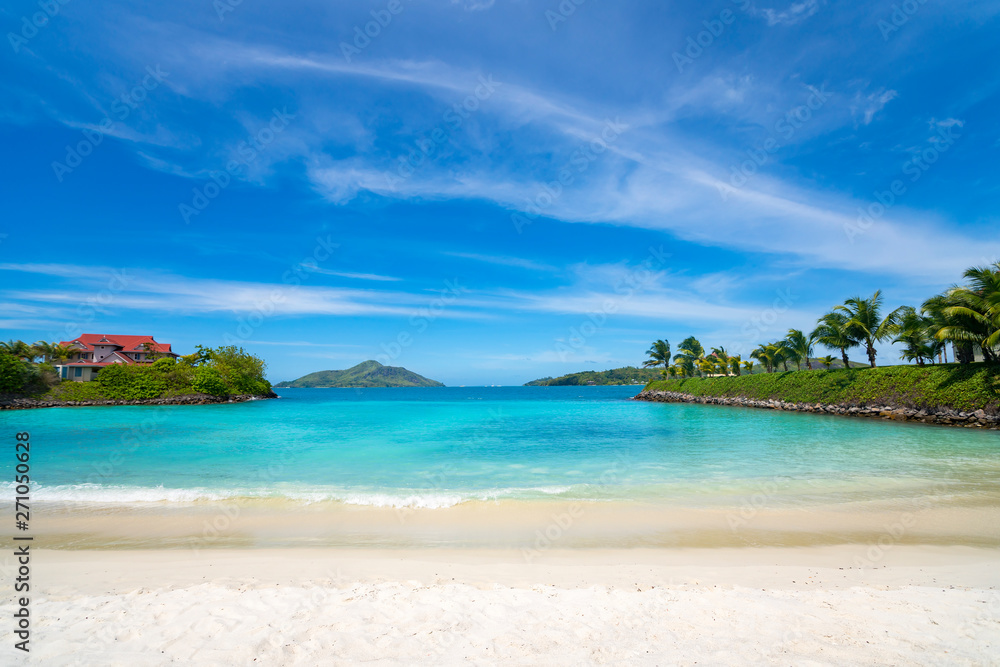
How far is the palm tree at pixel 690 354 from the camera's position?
64.9 metres

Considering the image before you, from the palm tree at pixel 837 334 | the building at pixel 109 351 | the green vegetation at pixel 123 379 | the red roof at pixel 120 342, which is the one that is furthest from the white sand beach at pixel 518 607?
the red roof at pixel 120 342

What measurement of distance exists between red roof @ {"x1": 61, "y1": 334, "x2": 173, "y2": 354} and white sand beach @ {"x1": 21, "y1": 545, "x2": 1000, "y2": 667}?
81216 millimetres

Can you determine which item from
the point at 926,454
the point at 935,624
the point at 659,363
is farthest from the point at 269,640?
the point at 659,363

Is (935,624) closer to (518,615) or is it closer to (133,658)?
(518,615)

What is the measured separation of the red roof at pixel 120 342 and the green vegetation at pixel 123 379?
1121 centimetres

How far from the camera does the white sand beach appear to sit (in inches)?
137

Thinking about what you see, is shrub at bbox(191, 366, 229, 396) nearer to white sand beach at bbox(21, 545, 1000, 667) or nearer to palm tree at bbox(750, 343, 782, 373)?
white sand beach at bbox(21, 545, 1000, 667)

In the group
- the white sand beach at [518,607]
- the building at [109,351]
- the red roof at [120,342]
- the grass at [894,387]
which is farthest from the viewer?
the red roof at [120,342]

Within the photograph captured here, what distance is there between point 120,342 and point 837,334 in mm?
95787

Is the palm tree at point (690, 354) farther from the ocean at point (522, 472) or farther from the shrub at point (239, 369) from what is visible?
the shrub at point (239, 369)

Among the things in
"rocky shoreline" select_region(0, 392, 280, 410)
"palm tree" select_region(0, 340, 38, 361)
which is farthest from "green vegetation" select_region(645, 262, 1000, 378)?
"palm tree" select_region(0, 340, 38, 361)

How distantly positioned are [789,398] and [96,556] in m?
42.3

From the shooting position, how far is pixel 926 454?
44.7ft

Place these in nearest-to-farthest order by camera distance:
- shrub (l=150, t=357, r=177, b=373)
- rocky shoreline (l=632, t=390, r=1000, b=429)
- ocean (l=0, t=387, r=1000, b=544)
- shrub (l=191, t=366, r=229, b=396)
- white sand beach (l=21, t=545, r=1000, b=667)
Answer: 1. white sand beach (l=21, t=545, r=1000, b=667)
2. ocean (l=0, t=387, r=1000, b=544)
3. rocky shoreline (l=632, t=390, r=1000, b=429)
4. shrub (l=150, t=357, r=177, b=373)
5. shrub (l=191, t=366, r=229, b=396)
